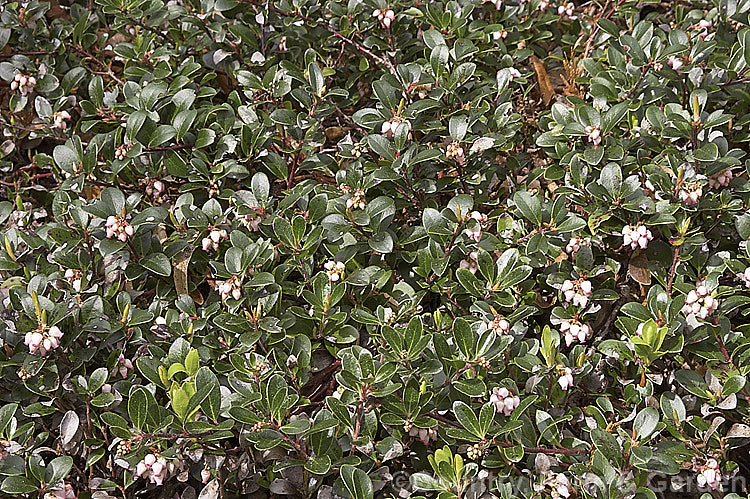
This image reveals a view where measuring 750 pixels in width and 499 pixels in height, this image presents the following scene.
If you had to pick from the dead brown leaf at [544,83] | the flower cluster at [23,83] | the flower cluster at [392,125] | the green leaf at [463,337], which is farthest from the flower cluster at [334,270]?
the flower cluster at [23,83]

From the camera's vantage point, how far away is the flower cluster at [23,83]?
2.61 m

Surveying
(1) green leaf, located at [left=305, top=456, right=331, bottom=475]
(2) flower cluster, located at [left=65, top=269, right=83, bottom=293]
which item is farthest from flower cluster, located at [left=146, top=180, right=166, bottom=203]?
(1) green leaf, located at [left=305, top=456, right=331, bottom=475]

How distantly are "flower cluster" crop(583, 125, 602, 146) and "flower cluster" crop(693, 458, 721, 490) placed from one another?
970mm

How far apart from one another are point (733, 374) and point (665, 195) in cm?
58

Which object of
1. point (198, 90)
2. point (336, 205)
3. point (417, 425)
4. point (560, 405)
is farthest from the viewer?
point (198, 90)

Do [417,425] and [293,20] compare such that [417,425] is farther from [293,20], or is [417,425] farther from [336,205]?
[293,20]

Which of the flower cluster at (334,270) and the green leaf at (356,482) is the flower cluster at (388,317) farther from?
the green leaf at (356,482)

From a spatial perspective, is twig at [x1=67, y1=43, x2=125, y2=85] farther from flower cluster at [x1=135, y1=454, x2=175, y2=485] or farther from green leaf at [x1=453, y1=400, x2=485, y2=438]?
green leaf at [x1=453, y1=400, x2=485, y2=438]

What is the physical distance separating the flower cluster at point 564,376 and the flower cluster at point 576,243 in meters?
0.37

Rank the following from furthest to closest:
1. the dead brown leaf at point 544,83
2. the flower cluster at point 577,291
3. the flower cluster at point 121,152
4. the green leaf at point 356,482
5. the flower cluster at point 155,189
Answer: the dead brown leaf at point 544,83, the flower cluster at point 155,189, the flower cluster at point 121,152, the flower cluster at point 577,291, the green leaf at point 356,482

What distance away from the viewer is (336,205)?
7.00ft

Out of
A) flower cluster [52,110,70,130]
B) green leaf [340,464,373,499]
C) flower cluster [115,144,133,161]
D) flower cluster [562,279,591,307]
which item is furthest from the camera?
flower cluster [52,110,70,130]

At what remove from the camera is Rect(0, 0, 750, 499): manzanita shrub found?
1813 mm

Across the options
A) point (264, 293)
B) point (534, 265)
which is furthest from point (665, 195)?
point (264, 293)
